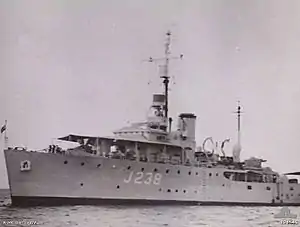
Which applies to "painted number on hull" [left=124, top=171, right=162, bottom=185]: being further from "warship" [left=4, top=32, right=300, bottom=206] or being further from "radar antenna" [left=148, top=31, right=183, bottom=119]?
"radar antenna" [left=148, top=31, right=183, bottom=119]

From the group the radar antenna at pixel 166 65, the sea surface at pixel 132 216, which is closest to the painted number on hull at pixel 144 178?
the sea surface at pixel 132 216

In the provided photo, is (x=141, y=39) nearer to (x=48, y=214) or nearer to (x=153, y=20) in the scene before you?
(x=153, y=20)

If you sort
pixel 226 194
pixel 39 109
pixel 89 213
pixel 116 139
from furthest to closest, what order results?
pixel 226 194
pixel 116 139
pixel 89 213
pixel 39 109

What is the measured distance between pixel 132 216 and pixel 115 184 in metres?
0.69

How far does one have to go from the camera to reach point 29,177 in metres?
3.12

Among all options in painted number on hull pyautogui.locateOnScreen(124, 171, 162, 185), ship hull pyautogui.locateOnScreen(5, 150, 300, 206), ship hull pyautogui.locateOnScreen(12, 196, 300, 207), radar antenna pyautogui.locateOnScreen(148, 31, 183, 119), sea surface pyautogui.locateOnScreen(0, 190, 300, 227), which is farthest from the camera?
painted number on hull pyautogui.locateOnScreen(124, 171, 162, 185)

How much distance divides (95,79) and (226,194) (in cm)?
137

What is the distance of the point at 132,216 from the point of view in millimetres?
2742

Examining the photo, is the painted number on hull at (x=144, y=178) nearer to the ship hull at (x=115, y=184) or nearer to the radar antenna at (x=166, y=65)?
the ship hull at (x=115, y=184)

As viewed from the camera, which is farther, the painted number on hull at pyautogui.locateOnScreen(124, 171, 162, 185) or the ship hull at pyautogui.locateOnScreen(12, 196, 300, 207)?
the painted number on hull at pyautogui.locateOnScreen(124, 171, 162, 185)

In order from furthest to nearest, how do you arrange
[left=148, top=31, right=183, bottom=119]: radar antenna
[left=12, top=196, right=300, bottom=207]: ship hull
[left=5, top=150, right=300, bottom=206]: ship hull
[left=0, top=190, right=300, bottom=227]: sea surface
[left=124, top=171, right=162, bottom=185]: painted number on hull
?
[left=124, top=171, right=162, bottom=185]: painted number on hull
[left=5, top=150, right=300, bottom=206]: ship hull
[left=12, top=196, right=300, bottom=207]: ship hull
[left=148, top=31, right=183, bottom=119]: radar antenna
[left=0, top=190, right=300, bottom=227]: sea surface

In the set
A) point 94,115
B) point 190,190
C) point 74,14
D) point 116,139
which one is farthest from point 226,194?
point 74,14

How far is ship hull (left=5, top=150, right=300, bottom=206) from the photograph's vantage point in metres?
2.99

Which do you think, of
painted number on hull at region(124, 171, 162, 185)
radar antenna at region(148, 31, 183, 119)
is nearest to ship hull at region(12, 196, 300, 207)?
painted number on hull at region(124, 171, 162, 185)
